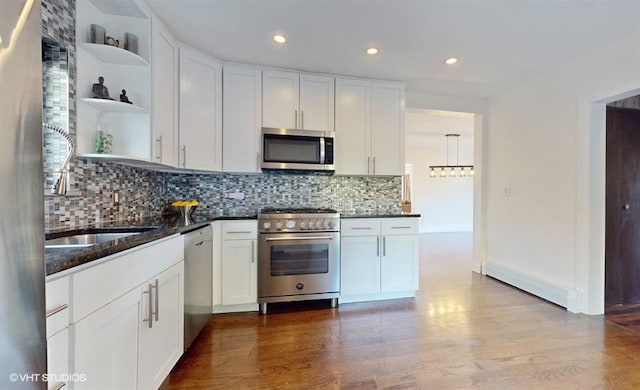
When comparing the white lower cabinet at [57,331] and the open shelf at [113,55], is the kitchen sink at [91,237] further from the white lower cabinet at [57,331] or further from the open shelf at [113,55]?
the open shelf at [113,55]

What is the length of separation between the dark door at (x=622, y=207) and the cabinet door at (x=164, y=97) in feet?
13.4

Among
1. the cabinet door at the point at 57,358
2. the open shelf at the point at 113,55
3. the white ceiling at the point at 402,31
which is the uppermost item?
the white ceiling at the point at 402,31

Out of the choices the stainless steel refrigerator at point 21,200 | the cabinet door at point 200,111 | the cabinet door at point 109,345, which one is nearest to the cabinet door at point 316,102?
the cabinet door at point 200,111

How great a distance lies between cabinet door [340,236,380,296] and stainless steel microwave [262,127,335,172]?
32.4 inches

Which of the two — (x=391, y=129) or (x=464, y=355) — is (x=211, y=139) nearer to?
(x=391, y=129)

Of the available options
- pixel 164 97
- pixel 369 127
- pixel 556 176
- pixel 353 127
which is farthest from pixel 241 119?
pixel 556 176

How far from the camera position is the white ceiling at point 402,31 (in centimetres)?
197

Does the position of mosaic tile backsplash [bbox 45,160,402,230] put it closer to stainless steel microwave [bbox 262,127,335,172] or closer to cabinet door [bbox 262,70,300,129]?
stainless steel microwave [bbox 262,127,335,172]

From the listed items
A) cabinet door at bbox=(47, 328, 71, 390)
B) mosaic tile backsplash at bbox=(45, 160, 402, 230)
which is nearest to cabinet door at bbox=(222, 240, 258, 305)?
mosaic tile backsplash at bbox=(45, 160, 402, 230)

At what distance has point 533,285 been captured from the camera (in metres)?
3.18

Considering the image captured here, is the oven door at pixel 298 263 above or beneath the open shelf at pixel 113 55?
beneath

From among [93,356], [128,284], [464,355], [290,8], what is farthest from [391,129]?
[93,356]

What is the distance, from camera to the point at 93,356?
1058 mm

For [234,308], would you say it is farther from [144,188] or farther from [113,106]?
[113,106]
